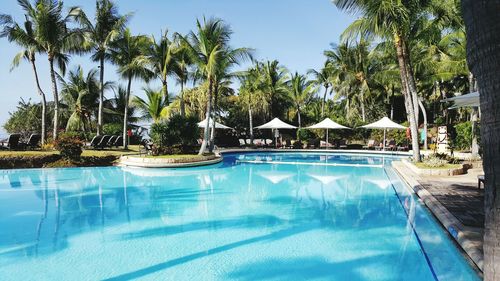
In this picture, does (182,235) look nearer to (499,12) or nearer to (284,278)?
(284,278)

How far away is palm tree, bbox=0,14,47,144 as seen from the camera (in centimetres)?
1859

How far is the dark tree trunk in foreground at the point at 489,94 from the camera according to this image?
87.0 inches

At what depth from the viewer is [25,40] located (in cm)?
1898

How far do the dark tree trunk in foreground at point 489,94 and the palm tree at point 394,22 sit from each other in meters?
11.0

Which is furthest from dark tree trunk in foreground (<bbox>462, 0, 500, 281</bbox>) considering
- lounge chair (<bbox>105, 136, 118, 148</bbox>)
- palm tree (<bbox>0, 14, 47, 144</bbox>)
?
palm tree (<bbox>0, 14, 47, 144</bbox>)

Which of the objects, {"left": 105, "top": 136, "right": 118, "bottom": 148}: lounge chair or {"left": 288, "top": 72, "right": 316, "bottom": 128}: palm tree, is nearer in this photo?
{"left": 105, "top": 136, "right": 118, "bottom": 148}: lounge chair

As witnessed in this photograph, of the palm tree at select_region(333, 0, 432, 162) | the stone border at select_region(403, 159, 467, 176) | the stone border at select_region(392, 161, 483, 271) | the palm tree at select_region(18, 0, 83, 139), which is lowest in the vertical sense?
the stone border at select_region(392, 161, 483, 271)

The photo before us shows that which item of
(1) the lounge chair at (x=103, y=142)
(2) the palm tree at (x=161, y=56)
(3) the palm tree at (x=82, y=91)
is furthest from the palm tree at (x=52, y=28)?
(3) the palm tree at (x=82, y=91)

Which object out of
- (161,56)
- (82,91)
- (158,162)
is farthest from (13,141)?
(82,91)

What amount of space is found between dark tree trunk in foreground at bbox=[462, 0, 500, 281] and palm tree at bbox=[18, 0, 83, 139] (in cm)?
2054

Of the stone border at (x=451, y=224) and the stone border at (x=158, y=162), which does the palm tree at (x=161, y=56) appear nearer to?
the stone border at (x=158, y=162)

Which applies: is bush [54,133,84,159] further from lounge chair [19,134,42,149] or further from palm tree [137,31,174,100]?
palm tree [137,31,174,100]

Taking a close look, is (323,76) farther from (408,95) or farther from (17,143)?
(17,143)

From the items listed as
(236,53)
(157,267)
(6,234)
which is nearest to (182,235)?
(157,267)
